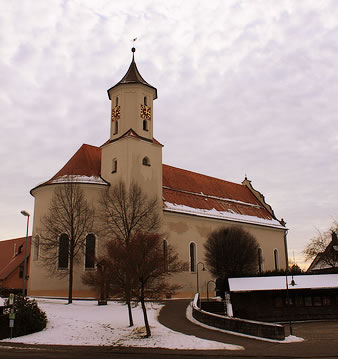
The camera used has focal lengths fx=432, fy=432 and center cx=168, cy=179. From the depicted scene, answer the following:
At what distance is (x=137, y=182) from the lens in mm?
41438

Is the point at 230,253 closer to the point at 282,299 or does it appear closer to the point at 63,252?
the point at 282,299

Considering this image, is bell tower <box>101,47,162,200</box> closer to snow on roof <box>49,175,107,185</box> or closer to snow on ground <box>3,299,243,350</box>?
snow on roof <box>49,175,107,185</box>

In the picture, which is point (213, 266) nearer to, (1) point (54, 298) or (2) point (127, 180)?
(2) point (127, 180)

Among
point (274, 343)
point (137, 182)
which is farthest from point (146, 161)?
point (274, 343)

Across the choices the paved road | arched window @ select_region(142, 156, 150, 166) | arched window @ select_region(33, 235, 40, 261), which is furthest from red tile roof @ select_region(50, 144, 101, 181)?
the paved road

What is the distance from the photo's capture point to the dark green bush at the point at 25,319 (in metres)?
23.3

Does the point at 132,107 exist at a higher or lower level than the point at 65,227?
higher

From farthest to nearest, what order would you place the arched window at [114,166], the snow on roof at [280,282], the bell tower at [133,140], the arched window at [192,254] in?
the arched window at [192,254], the arched window at [114,166], the bell tower at [133,140], the snow on roof at [280,282]

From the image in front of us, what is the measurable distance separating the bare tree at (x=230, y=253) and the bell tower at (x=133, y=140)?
8.05 m

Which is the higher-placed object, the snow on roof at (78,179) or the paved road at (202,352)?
the snow on roof at (78,179)

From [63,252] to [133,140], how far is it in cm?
1250

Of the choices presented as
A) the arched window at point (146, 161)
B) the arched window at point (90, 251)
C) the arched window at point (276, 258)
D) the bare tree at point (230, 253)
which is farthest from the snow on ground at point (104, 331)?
the arched window at point (276, 258)

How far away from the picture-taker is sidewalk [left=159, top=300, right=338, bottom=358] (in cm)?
1795

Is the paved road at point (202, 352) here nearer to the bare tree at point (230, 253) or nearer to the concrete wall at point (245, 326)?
the concrete wall at point (245, 326)
